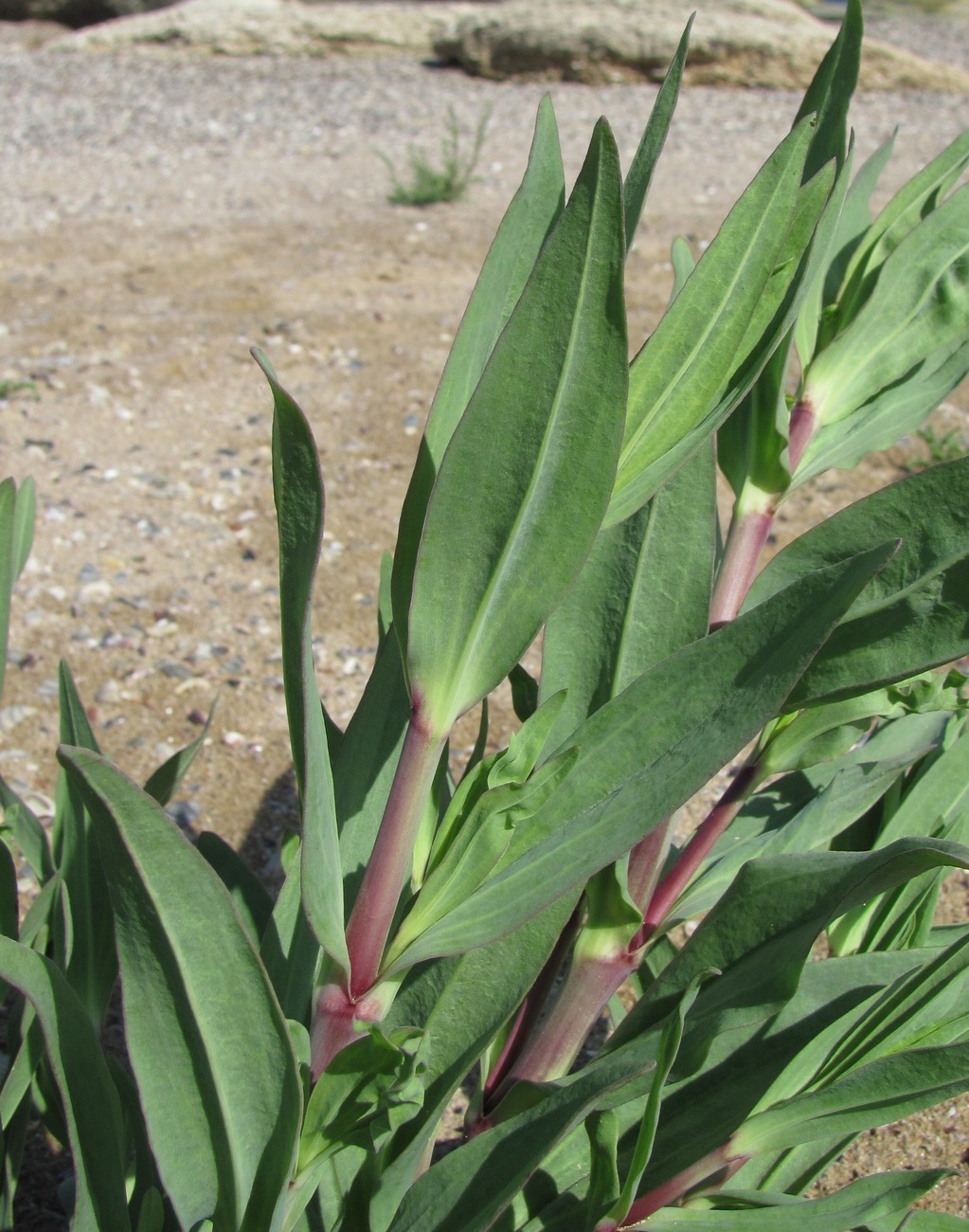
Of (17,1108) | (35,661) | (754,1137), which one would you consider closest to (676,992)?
(754,1137)

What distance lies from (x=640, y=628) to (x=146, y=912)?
0.46 meters

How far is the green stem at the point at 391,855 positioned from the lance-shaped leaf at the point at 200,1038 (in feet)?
0.24

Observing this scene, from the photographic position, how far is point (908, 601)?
0.87 metres

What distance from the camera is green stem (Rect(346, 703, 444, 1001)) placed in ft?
2.61

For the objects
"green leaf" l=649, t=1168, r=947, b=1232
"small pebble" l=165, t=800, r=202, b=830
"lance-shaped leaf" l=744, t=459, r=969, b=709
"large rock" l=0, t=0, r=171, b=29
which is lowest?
"small pebble" l=165, t=800, r=202, b=830

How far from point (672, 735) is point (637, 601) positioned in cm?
25

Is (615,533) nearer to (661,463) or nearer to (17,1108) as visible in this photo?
(661,463)

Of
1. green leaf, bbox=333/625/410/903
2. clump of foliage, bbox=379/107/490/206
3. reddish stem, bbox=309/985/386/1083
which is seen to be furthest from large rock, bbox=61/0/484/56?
reddish stem, bbox=309/985/386/1083

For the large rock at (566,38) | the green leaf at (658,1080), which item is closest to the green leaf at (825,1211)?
the green leaf at (658,1080)

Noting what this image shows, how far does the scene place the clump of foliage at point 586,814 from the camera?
748 millimetres

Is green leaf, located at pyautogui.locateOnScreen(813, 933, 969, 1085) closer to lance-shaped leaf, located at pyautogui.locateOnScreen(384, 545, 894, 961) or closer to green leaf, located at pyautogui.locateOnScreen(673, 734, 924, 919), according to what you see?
green leaf, located at pyautogui.locateOnScreen(673, 734, 924, 919)

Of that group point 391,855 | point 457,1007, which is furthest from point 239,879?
point 391,855

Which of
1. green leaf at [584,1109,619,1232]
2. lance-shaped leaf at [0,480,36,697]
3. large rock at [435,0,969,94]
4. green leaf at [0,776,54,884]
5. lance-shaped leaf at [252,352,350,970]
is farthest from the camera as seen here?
large rock at [435,0,969,94]

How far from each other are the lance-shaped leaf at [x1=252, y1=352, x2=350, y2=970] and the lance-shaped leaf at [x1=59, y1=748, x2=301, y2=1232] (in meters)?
0.05
